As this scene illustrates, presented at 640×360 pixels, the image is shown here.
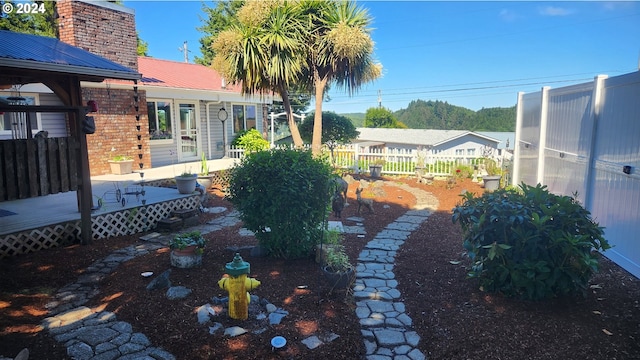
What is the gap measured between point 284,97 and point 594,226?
871 centimetres

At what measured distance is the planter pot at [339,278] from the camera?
158 inches

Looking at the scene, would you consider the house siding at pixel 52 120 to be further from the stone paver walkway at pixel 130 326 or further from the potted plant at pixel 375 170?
the potted plant at pixel 375 170

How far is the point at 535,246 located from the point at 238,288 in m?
2.65

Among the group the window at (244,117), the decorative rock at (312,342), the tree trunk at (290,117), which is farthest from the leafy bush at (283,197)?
the window at (244,117)

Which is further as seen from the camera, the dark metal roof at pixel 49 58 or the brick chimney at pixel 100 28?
the brick chimney at pixel 100 28

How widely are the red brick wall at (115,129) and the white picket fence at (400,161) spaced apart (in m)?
3.33

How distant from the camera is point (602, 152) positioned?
5.06 meters

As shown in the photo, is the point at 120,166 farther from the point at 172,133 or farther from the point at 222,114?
the point at 222,114

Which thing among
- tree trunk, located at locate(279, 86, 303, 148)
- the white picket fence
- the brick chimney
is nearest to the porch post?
the brick chimney

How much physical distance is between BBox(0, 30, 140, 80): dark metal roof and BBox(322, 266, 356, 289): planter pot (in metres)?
3.99

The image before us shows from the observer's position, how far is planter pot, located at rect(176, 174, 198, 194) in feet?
25.0

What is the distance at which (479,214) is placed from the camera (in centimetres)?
405

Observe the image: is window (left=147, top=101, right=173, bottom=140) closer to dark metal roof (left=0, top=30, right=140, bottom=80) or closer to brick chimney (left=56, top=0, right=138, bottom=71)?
brick chimney (left=56, top=0, right=138, bottom=71)

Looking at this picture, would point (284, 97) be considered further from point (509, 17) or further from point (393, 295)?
point (509, 17)
